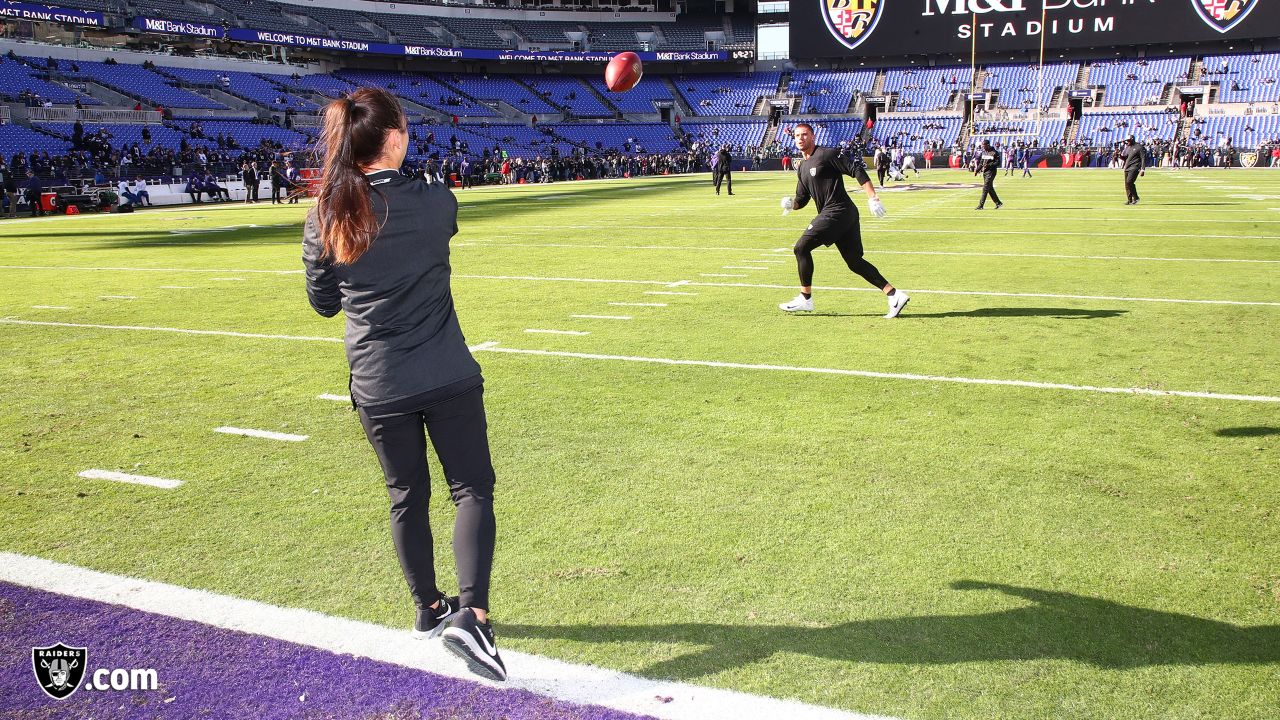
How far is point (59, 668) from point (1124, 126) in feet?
202

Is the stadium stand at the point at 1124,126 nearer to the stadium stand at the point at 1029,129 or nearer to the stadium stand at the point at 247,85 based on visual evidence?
the stadium stand at the point at 1029,129

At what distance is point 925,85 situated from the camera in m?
63.7

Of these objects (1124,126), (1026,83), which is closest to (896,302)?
(1124,126)

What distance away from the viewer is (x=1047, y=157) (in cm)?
5094

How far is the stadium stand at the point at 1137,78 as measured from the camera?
188 ft

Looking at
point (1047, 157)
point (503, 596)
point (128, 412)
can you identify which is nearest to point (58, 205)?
point (128, 412)

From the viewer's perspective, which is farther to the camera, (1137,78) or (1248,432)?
(1137,78)

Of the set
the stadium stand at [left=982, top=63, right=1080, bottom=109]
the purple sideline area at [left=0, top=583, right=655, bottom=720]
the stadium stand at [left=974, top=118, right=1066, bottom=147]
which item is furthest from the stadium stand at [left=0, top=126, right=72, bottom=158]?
the stadium stand at [left=982, top=63, right=1080, bottom=109]

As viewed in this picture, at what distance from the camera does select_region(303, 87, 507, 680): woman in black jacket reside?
2.88 m

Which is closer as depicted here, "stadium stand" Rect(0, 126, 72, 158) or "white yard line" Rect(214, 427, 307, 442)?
"white yard line" Rect(214, 427, 307, 442)

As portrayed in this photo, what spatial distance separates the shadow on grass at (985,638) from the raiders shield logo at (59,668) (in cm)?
141

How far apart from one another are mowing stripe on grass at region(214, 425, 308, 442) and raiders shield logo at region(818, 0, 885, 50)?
207ft

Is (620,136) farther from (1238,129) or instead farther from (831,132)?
(1238,129)

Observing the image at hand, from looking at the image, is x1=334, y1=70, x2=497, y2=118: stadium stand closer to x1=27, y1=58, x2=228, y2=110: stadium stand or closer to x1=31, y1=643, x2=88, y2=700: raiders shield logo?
x1=27, y1=58, x2=228, y2=110: stadium stand
